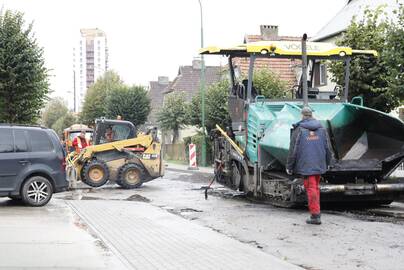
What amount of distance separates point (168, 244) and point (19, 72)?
1551 centimetres

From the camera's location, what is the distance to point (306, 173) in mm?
10000

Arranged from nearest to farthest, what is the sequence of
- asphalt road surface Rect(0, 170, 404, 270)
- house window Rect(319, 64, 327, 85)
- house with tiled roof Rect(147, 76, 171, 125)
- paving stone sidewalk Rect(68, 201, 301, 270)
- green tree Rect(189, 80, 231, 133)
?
paving stone sidewalk Rect(68, 201, 301, 270) → asphalt road surface Rect(0, 170, 404, 270) → house window Rect(319, 64, 327, 85) → green tree Rect(189, 80, 231, 133) → house with tiled roof Rect(147, 76, 171, 125)

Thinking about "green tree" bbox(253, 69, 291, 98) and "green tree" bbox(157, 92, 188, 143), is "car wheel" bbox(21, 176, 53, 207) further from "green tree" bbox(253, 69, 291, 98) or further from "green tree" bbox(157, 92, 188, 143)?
"green tree" bbox(157, 92, 188, 143)

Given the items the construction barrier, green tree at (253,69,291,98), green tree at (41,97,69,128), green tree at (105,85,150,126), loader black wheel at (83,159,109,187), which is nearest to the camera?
green tree at (253,69,291,98)

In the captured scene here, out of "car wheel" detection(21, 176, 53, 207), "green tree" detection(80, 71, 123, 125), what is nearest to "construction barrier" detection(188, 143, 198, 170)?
"car wheel" detection(21, 176, 53, 207)

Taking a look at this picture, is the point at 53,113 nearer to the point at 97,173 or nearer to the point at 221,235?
the point at 97,173

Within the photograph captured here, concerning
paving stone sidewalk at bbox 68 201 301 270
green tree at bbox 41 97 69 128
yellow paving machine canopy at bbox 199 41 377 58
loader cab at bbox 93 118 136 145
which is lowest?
green tree at bbox 41 97 69 128

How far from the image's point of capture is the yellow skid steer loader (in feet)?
63.4

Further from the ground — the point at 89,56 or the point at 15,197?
the point at 89,56

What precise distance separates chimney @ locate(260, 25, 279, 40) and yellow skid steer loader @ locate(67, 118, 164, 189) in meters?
24.5

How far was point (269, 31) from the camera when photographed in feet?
141

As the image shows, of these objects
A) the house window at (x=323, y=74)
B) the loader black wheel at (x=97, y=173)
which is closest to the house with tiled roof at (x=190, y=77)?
the loader black wheel at (x=97, y=173)

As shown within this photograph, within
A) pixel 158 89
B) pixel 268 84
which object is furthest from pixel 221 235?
pixel 158 89

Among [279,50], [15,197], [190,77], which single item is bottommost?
[15,197]
